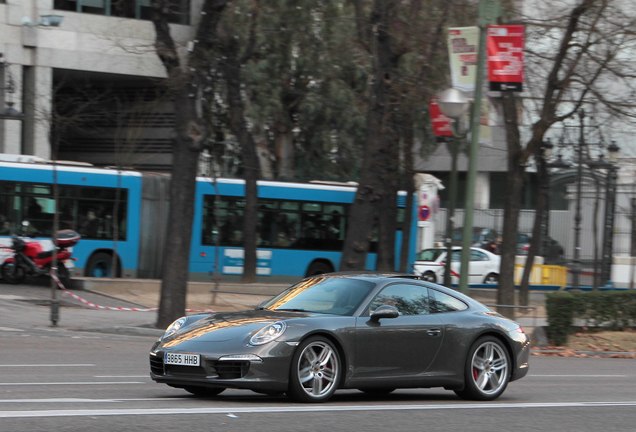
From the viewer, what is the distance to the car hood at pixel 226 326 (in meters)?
9.77

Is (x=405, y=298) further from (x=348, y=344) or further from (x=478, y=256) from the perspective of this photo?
(x=478, y=256)

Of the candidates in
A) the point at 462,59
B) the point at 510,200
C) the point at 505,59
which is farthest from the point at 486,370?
the point at 510,200

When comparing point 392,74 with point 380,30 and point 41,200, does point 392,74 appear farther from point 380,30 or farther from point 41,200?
point 41,200

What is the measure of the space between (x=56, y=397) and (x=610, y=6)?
1764 cm

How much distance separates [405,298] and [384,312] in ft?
2.57

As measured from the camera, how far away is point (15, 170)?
28797mm

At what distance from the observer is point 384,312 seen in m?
10.3

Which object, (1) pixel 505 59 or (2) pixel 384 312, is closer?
(2) pixel 384 312

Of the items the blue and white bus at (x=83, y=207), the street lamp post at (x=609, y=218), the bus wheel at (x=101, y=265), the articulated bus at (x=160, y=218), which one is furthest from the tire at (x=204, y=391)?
the street lamp post at (x=609, y=218)

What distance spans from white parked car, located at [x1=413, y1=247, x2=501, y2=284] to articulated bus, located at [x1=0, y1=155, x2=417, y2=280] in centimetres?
248

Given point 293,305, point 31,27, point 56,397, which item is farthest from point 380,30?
point 31,27

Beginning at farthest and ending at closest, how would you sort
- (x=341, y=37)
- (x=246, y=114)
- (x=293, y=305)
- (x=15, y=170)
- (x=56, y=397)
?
(x=246, y=114)
(x=341, y=37)
(x=15, y=170)
(x=293, y=305)
(x=56, y=397)

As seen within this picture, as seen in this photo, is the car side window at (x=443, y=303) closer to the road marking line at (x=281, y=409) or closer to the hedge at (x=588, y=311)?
the road marking line at (x=281, y=409)

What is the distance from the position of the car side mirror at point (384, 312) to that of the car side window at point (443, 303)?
0.88 m
